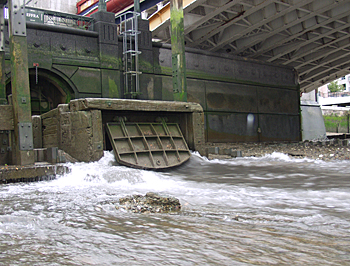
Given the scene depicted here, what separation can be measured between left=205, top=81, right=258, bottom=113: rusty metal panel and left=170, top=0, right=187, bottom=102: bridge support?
5.43 metres

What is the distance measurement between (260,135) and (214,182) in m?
14.8

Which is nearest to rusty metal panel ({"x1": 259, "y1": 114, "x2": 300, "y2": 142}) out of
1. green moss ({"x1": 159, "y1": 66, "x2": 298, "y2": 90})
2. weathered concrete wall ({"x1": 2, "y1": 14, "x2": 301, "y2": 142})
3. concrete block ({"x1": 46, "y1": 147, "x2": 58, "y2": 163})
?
weathered concrete wall ({"x1": 2, "y1": 14, "x2": 301, "y2": 142})

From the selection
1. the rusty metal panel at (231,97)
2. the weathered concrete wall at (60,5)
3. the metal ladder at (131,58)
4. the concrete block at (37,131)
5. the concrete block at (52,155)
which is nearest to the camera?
the concrete block at (52,155)

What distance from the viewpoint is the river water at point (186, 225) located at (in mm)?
2465

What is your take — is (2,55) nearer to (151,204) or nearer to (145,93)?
(151,204)

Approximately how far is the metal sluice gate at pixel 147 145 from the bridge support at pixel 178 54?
321 centimetres

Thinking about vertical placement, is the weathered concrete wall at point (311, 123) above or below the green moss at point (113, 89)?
below

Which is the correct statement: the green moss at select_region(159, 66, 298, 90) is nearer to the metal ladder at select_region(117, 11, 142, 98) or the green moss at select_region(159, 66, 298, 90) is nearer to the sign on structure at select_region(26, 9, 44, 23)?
the metal ladder at select_region(117, 11, 142, 98)

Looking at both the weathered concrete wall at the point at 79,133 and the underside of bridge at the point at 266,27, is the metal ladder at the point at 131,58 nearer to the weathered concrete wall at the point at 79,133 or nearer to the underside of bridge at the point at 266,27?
the underside of bridge at the point at 266,27

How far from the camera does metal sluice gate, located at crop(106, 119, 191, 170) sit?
27.6ft

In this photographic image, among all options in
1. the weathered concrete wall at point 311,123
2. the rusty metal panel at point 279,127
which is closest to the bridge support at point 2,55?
the rusty metal panel at point 279,127

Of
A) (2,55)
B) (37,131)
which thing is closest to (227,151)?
(37,131)

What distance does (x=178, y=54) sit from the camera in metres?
13.1

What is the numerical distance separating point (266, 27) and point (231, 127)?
5.70 metres
